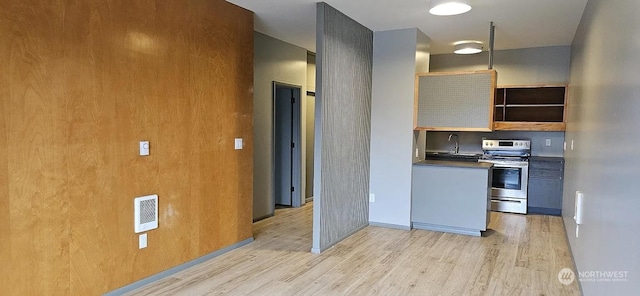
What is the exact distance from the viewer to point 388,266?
3.71m

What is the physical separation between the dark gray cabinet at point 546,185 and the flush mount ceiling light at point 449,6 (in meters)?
3.32

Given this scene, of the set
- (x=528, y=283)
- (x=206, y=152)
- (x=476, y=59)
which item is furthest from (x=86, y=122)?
(x=476, y=59)

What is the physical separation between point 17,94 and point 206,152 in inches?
62.1

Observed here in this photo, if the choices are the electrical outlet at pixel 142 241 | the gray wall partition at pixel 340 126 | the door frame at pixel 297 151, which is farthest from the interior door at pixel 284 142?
the electrical outlet at pixel 142 241

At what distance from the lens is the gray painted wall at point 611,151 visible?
171 cm

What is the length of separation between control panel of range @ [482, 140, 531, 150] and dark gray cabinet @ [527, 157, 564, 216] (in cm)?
33

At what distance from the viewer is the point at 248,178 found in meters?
4.28

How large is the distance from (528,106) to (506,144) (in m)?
0.68

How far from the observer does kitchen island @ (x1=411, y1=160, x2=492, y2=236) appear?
4711mm

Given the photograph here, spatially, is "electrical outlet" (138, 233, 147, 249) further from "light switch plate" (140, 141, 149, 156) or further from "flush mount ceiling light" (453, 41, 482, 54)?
"flush mount ceiling light" (453, 41, 482, 54)

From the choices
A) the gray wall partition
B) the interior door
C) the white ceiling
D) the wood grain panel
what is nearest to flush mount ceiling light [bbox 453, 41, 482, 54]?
the white ceiling

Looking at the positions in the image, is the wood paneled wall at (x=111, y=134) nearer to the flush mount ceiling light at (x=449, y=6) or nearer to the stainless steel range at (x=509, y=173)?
the flush mount ceiling light at (x=449, y=6)

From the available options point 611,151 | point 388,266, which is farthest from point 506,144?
point 611,151

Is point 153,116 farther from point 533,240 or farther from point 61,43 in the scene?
point 533,240
